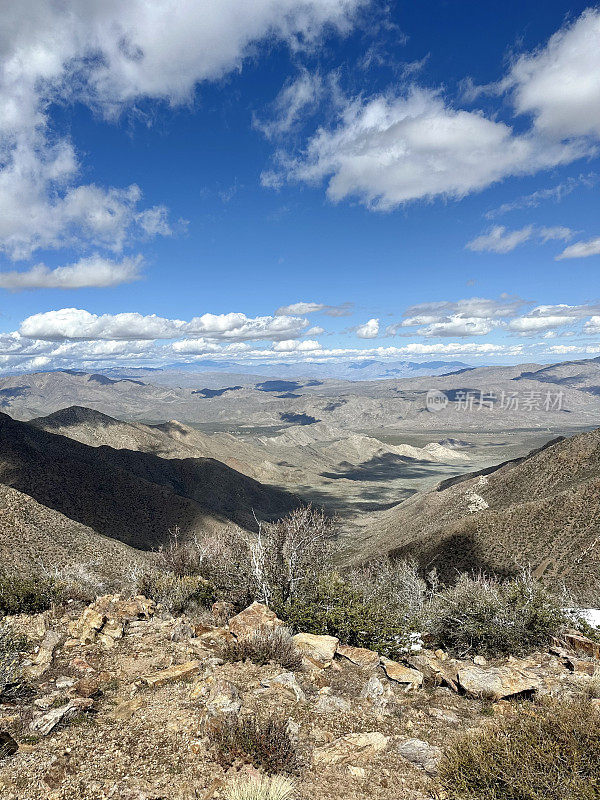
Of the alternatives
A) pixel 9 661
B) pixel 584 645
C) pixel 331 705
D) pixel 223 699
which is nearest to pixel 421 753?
pixel 331 705

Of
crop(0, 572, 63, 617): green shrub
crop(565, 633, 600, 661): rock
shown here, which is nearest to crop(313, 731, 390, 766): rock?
crop(565, 633, 600, 661): rock

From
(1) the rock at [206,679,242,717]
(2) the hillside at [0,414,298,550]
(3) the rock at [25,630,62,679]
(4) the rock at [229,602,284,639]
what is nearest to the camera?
(1) the rock at [206,679,242,717]

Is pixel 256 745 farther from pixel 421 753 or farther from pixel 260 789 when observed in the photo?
pixel 421 753

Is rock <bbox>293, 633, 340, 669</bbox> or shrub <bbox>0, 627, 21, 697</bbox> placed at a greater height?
shrub <bbox>0, 627, 21, 697</bbox>

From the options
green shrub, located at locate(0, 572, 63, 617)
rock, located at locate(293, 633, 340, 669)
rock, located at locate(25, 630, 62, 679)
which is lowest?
green shrub, located at locate(0, 572, 63, 617)

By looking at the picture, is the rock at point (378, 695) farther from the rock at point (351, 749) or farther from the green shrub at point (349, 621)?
the green shrub at point (349, 621)

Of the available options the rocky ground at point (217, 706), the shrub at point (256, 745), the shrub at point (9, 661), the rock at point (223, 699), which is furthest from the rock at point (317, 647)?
the shrub at point (9, 661)

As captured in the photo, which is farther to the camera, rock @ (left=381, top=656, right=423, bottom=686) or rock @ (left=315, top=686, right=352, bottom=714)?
rock @ (left=381, top=656, right=423, bottom=686)

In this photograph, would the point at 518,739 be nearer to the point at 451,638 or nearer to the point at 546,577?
the point at 451,638

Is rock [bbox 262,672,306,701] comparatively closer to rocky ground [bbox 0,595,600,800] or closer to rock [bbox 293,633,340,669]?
rocky ground [bbox 0,595,600,800]
